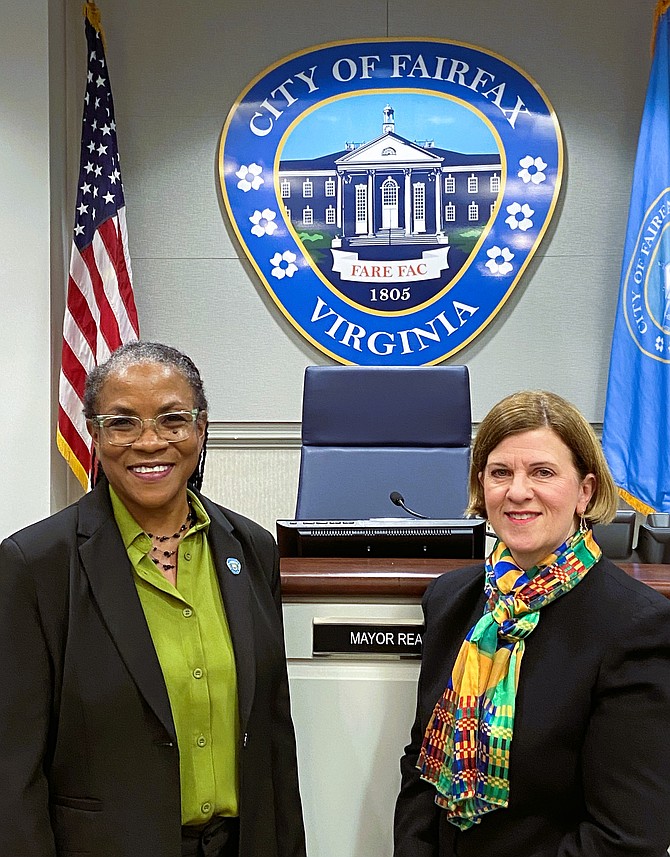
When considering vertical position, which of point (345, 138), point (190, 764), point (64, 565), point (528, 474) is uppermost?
point (345, 138)

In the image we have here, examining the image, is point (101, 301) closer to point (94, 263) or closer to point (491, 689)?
point (94, 263)

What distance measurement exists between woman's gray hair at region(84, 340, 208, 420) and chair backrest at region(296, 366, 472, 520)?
155 cm

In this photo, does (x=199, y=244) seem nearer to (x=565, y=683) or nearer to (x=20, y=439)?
(x=20, y=439)

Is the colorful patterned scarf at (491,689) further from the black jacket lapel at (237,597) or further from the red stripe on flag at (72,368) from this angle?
the red stripe on flag at (72,368)

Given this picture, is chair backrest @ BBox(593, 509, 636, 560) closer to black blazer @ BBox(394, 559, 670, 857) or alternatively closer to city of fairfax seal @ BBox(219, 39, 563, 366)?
black blazer @ BBox(394, 559, 670, 857)

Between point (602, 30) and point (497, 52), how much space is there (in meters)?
0.42

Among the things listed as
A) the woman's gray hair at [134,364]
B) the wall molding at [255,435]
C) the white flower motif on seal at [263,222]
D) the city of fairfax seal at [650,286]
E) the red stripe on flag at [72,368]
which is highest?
the white flower motif on seal at [263,222]

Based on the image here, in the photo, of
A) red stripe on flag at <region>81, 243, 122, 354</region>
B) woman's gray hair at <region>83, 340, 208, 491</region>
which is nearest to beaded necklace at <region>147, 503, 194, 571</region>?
woman's gray hair at <region>83, 340, 208, 491</region>

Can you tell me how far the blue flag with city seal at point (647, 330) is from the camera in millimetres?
3428

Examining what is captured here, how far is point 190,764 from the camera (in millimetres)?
1217

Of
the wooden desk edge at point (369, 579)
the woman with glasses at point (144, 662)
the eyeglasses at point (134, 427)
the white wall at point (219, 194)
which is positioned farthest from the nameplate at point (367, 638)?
the white wall at point (219, 194)

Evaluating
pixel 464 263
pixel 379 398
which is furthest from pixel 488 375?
pixel 379 398

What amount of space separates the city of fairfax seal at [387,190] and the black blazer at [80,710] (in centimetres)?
261

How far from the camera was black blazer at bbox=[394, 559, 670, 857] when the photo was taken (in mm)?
1111
